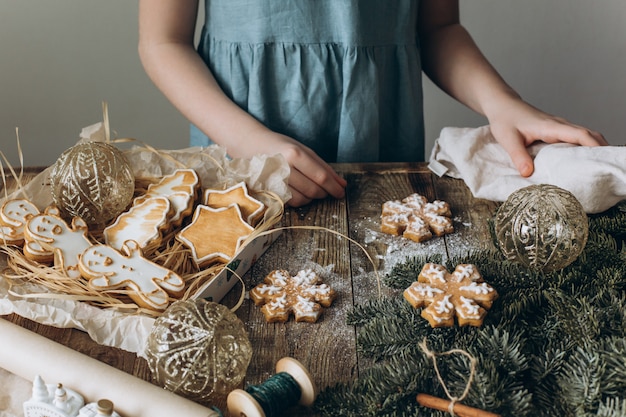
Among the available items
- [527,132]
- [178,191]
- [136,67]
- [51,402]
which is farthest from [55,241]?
[136,67]

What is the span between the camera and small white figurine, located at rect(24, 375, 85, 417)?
0.75 metres

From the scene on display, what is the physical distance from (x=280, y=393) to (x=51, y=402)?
0.24 metres

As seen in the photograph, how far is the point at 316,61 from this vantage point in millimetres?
1402

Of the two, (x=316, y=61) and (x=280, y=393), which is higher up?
(x=316, y=61)

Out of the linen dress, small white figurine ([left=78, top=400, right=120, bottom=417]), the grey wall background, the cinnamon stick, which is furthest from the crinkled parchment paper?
the grey wall background

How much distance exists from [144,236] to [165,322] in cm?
26

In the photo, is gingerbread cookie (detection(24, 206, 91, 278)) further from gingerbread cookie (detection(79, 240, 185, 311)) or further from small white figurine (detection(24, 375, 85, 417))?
small white figurine (detection(24, 375, 85, 417))

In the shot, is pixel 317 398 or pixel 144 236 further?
pixel 144 236

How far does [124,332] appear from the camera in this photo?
874 millimetres

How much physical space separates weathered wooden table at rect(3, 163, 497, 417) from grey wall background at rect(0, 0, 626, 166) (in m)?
1.02

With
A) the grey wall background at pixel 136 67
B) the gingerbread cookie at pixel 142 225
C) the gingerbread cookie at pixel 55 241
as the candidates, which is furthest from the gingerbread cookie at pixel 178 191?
the grey wall background at pixel 136 67

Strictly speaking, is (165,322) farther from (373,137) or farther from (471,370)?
(373,137)

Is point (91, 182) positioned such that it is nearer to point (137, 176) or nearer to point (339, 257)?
point (137, 176)

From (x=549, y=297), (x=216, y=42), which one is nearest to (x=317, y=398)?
(x=549, y=297)
